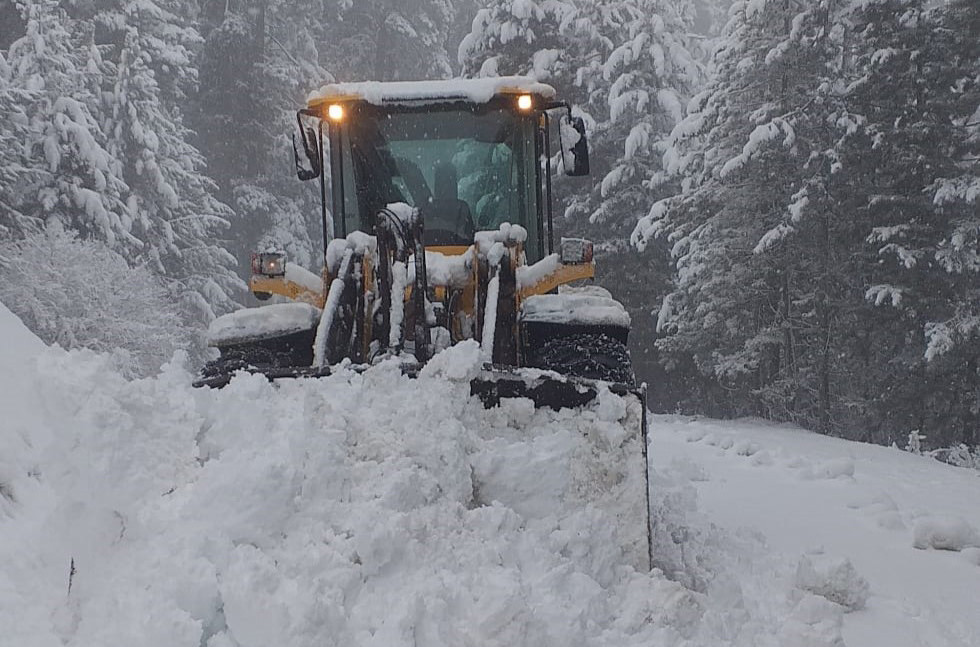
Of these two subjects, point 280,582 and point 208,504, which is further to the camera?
point 208,504

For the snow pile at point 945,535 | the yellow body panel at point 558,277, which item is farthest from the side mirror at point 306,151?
the snow pile at point 945,535

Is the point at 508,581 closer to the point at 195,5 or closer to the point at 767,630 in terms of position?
the point at 767,630

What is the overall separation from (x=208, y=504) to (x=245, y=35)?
83.9 ft

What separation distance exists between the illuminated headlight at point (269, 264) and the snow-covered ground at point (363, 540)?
1.64 m

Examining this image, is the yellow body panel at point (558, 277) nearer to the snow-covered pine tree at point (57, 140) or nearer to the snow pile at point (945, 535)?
the snow pile at point (945, 535)

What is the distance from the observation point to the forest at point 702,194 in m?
12.5

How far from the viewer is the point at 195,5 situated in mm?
26328

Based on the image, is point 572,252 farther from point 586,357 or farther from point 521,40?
point 521,40

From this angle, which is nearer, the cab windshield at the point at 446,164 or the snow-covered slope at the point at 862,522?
the snow-covered slope at the point at 862,522

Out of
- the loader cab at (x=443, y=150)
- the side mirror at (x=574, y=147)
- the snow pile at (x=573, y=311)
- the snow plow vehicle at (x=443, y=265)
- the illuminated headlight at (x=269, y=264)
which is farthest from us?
the side mirror at (x=574, y=147)

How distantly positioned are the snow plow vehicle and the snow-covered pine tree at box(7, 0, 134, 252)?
1179cm

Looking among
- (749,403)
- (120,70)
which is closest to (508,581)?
(749,403)

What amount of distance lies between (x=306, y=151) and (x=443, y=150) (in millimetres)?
901

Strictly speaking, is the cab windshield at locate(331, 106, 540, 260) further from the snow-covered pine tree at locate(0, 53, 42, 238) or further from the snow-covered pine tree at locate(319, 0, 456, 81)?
the snow-covered pine tree at locate(319, 0, 456, 81)
